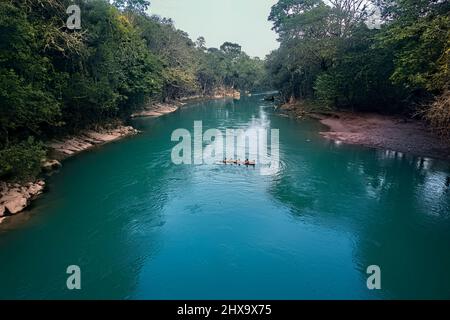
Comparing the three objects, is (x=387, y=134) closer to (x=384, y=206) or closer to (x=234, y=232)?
(x=384, y=206)

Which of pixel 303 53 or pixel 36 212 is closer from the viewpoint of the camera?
pixel 36 212

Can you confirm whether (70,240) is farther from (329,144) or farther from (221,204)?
(329,144)

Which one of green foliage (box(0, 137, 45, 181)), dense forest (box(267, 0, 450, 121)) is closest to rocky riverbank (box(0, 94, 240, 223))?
green foliage (box(0, 137, 45, 181))

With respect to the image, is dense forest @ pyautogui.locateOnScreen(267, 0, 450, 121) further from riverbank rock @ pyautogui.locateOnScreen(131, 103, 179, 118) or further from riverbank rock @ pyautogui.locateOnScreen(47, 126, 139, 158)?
riverbank rock @ pyautogui.locateOnScreen(47, 126, 139, 158)

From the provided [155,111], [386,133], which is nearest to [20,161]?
[386,133]

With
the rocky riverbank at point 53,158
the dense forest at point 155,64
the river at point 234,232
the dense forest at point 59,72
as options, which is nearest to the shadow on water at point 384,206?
the river at point 234,232
